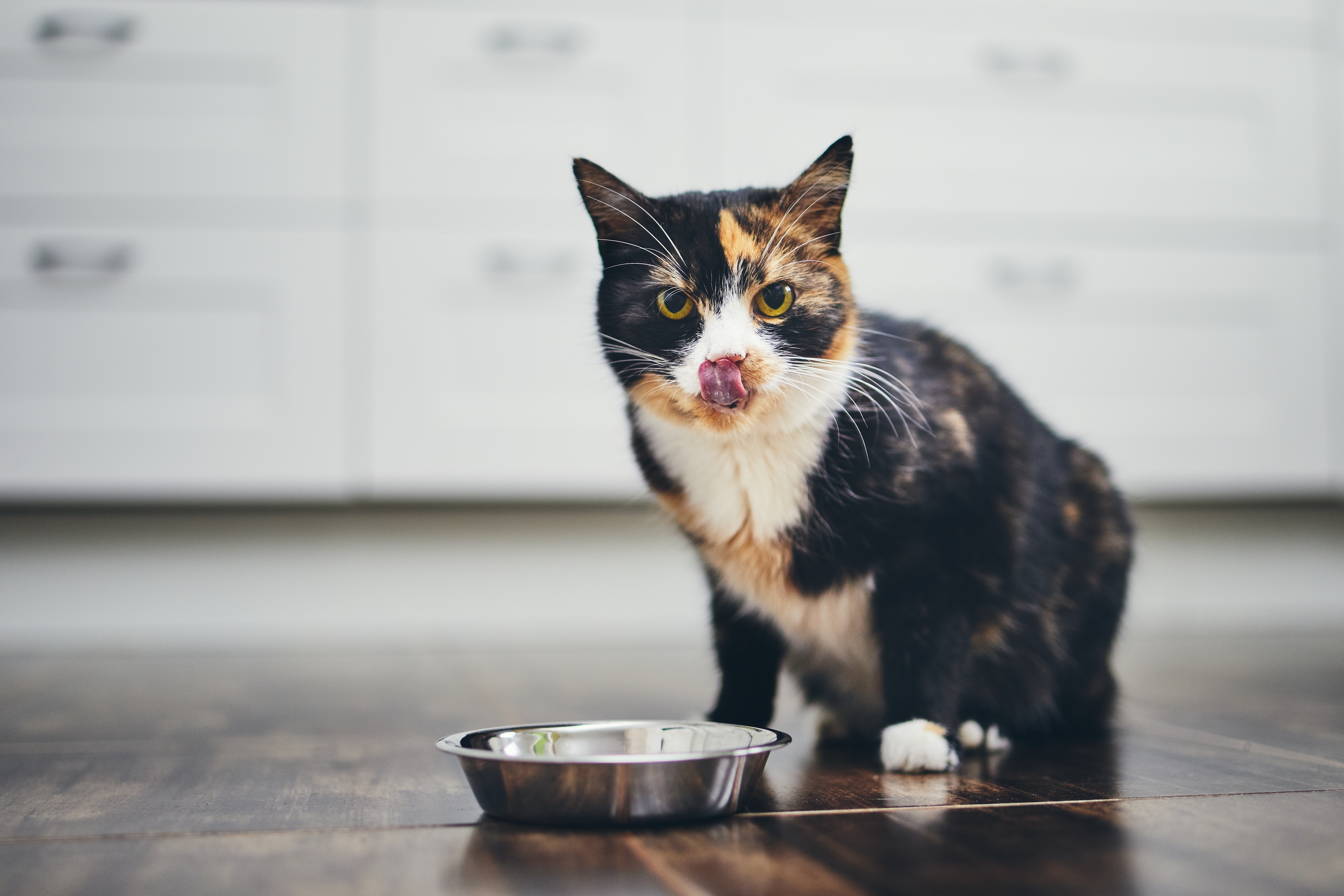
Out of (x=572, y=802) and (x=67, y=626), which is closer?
(x=572, y=802)

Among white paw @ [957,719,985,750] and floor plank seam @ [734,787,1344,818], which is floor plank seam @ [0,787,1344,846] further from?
white paw @ [957,719,985,750]

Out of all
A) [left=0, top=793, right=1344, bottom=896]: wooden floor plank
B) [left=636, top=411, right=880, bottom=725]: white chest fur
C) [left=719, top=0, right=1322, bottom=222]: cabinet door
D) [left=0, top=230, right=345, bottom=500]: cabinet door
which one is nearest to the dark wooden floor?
[left=0, top=793, right=1344, bottom=896]: wooden floor plank

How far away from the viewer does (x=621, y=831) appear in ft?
2.26

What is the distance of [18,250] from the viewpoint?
1.93m

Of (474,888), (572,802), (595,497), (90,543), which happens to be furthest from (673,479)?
(90,543)

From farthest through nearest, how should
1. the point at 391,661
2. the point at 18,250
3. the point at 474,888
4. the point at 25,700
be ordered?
the point at 18,250
the point at 391,661
the point at 25,700
the point at 474,888

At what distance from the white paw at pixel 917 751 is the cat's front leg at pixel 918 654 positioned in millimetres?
16

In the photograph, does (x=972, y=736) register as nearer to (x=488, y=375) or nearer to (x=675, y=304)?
(x=675, y=304)

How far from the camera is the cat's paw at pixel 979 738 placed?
103 centimetres

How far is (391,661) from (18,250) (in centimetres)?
96

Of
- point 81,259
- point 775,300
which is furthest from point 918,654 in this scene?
point 81,259

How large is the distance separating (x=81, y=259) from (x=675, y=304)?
1391 mm

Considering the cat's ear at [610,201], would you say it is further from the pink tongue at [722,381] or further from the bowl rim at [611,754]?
the bowl rim at [611,754]

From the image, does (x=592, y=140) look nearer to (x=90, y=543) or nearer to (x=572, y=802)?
(x=90, y=543)
